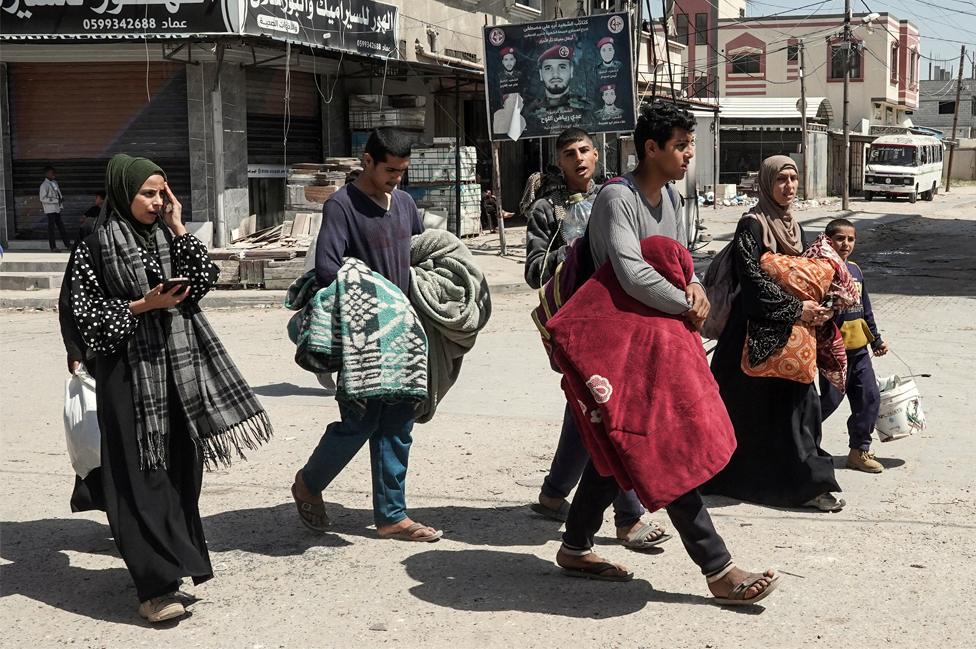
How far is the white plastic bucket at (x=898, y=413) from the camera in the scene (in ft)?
20.6

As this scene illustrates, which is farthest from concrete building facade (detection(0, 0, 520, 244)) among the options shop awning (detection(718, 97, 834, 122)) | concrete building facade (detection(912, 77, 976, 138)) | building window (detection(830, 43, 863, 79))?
concrete building facade (detection(912, 77, 976, 138))

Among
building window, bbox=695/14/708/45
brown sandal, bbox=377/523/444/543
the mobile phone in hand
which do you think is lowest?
brown sandal, bbox=377/523/444/543

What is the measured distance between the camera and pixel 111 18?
17.5 metres

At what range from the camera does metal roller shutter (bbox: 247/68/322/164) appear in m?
19.9

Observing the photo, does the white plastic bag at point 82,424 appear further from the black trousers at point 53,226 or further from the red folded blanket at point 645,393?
the black trousers at point 53,226

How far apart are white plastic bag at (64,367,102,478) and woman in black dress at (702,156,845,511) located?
9.11 feet

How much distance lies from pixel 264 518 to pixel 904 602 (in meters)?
2.79

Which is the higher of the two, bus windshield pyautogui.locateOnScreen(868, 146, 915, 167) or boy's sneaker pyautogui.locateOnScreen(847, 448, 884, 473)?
bus windshield pyautogui.locateOnScreen(868, 146, 915, 167)

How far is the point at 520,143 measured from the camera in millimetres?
29625

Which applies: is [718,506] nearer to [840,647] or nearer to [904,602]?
[904,602]

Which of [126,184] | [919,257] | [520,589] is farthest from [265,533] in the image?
[919,257]

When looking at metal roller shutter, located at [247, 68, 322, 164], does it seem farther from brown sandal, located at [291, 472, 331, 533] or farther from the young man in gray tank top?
the young man in gray tank top

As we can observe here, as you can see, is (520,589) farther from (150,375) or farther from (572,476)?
(150,375)

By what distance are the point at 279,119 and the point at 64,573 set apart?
16.7m
